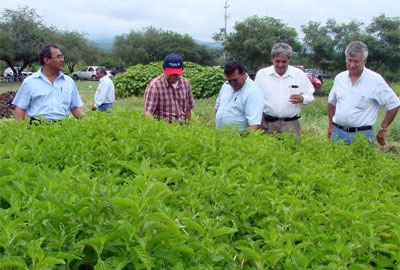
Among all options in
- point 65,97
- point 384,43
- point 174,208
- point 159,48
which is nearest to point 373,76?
point 65,97

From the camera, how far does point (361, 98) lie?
207 inches

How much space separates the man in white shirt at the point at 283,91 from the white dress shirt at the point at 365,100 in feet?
1.48

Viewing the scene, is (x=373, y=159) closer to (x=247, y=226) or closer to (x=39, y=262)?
(x=247, y=226)

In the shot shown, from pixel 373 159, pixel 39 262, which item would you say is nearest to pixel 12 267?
pixel 39 262

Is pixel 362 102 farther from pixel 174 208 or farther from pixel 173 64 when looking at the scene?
pixel 174 208

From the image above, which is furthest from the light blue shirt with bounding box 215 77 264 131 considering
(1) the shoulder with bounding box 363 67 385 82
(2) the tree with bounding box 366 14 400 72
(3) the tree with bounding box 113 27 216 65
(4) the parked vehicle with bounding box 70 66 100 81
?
(3) the tree with bounding box 113 27 216 65

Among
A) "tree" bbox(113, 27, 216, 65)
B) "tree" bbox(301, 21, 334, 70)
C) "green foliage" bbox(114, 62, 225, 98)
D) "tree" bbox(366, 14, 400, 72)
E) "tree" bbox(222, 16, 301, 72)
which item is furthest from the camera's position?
"tree" bbox(113, 27, 216, 65)

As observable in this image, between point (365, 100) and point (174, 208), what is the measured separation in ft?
12.7

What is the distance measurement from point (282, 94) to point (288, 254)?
13.4ft

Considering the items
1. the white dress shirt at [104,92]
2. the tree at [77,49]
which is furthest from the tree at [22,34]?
the white dress shirt at [104,92]

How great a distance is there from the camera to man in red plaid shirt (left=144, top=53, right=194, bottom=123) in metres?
5.50

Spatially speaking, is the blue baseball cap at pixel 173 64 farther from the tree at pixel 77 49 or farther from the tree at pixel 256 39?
the tree at pixel 77 49

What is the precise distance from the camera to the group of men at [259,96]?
16.6 ft

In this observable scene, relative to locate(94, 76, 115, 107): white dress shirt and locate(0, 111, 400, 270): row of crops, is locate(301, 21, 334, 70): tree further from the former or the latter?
locate(0, 111, 400, 270): row of crops
